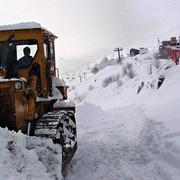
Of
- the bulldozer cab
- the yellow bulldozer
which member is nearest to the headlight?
the yellow bulldozer

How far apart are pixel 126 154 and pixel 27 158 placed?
389 cm

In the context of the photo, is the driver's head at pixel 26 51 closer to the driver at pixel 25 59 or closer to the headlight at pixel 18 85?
the driver at pixel 25 59

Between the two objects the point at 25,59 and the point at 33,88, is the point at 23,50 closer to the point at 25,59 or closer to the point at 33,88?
the point at 25,59

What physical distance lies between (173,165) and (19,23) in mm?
4172

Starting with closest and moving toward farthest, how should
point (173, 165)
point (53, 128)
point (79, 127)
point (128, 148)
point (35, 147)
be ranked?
point (35, 147), point (53, 128), point (173, 165), point (128, 148), point (79, 127)

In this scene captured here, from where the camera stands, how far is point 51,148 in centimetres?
698

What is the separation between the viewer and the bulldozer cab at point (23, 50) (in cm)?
850

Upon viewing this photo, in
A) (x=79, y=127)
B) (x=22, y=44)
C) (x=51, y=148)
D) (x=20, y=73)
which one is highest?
(x=22, y=44)

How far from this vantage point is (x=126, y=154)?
383 inches

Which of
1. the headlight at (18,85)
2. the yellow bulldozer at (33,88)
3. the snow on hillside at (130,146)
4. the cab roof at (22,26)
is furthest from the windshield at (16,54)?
the snow on hillside at (130,146)

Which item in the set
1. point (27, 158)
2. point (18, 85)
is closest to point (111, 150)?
point (18, 85)

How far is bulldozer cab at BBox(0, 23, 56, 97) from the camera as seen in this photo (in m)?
8.50

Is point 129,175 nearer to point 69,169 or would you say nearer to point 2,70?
point 69,169

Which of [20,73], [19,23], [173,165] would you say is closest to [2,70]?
[20,73]
